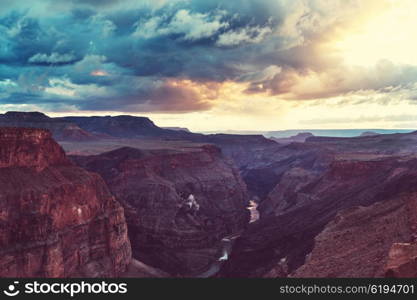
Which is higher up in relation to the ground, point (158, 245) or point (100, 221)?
point (100, 221)

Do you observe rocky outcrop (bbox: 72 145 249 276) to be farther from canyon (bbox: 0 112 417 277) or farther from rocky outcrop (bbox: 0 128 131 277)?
rocky outcrop (bbox: 0 128 131 277)

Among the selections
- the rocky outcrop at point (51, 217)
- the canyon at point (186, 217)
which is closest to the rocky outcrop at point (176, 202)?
the canyon at point (186, 217)

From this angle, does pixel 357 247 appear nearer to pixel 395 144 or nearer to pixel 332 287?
pixel 332 287

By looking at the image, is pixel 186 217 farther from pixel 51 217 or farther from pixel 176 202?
pixel 51 217

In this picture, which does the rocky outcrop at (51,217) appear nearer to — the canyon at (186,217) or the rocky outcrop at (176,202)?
the canyon at (186,217)

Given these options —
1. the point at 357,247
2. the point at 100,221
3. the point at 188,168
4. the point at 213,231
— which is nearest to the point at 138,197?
the point at 213,231

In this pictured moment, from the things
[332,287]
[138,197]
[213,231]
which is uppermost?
[332,287]

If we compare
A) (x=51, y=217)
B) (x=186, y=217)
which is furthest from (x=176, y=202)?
(x=51, y=217)
